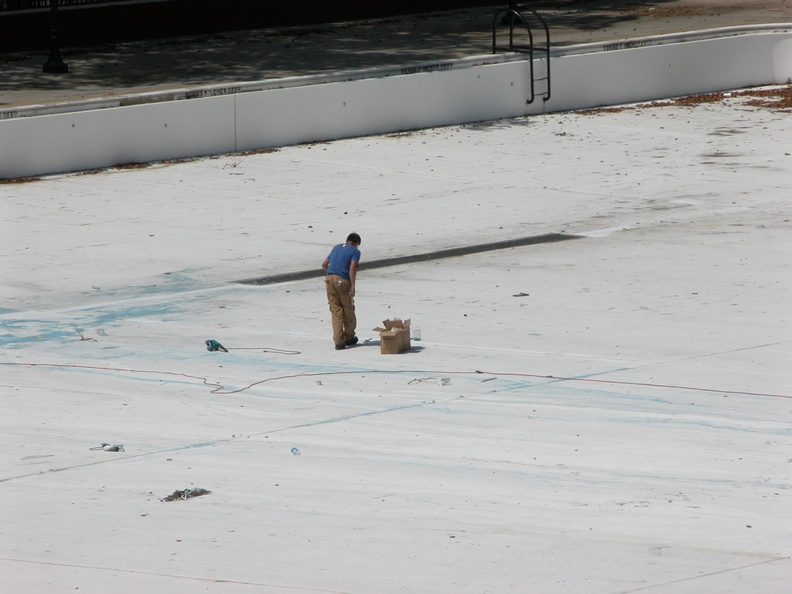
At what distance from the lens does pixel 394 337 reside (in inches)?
542

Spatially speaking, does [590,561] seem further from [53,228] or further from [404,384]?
[53,228]

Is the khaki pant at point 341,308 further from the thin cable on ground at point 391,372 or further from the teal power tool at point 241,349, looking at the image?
the thin cable on ground at point 391,372

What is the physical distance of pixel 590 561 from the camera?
8.20m

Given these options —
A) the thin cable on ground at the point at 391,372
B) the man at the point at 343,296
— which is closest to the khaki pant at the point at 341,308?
the man at the point at 343,296

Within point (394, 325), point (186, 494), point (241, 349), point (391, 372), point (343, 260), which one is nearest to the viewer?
point (186, 494)

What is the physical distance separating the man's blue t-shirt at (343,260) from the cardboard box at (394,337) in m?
0.84

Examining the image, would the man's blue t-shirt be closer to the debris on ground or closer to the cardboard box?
the cardboard box

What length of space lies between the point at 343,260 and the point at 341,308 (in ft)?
1.93

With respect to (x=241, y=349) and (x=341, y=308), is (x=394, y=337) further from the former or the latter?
(x=241, y=349)

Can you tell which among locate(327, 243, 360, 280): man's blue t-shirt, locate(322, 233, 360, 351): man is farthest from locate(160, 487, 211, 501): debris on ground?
locate(327, 243, 360, 280): man's blue t-shirt

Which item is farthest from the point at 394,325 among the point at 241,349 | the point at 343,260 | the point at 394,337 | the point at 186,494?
the point at 186,494

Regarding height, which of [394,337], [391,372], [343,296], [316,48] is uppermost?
[316,48]

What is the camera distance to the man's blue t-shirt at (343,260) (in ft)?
47.4

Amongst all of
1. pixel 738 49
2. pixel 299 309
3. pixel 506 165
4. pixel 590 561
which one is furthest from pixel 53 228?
pixel 738 49
